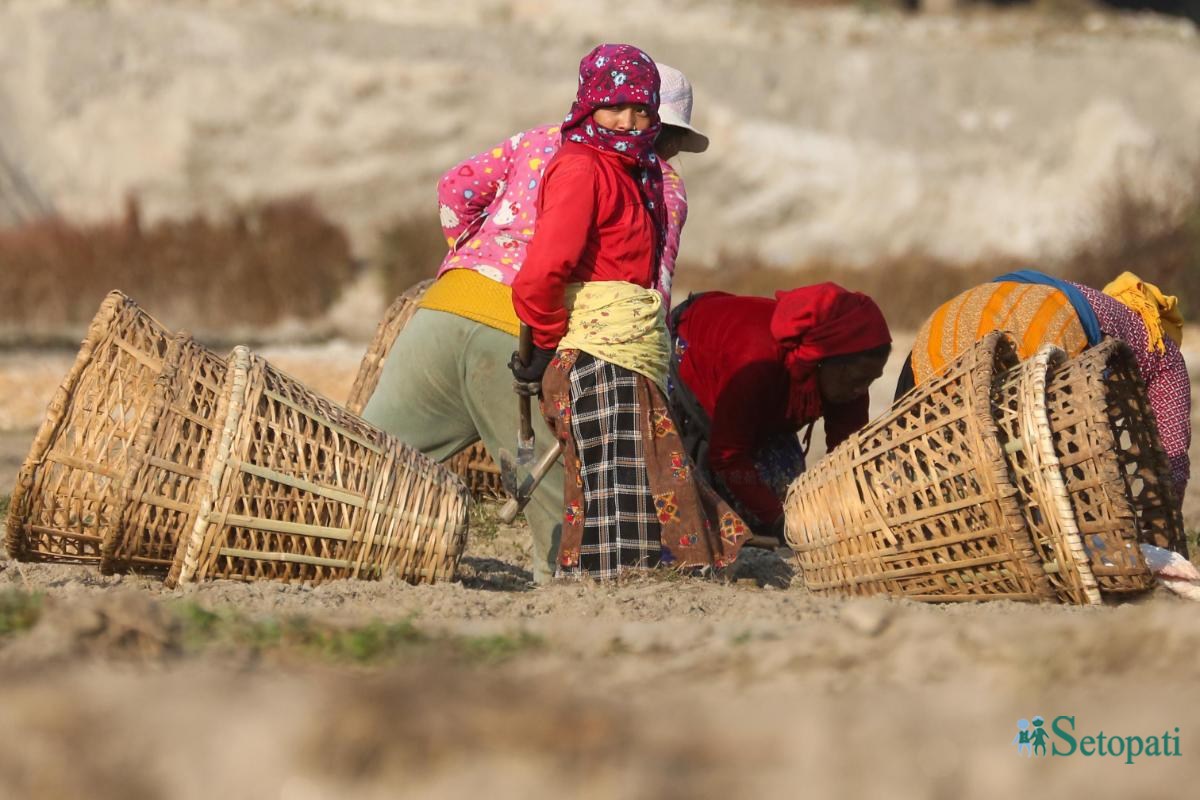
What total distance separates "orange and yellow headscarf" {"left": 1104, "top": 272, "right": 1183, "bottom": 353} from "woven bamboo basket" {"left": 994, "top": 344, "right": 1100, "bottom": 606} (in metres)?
1.16

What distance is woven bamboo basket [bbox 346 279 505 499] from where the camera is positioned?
559 centimetres

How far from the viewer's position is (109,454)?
162 inches

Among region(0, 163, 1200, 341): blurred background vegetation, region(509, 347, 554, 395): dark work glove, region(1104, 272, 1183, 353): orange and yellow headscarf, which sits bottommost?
region(509, 347, 554, 395): dark work glove

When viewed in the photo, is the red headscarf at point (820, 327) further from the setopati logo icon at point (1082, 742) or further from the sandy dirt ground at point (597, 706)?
the setopati logo icon at point (1082, 742)

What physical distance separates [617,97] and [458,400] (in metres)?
1.13

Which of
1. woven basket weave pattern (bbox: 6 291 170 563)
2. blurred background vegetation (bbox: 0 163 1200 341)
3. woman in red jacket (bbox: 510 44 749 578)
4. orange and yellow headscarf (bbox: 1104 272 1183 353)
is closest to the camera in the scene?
woven basket weave pattern (bbox: 6 291 170 563)

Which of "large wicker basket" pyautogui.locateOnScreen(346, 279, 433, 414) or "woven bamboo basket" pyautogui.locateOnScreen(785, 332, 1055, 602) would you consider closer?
"woven bamboo basket" pyautogui.locateOnScreen(785, 332, 1055, 602)

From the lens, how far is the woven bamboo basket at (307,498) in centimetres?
384

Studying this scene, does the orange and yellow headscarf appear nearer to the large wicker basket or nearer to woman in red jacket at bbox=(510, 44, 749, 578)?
woman in red jacket at bbox=(510, 44, 749, 578)

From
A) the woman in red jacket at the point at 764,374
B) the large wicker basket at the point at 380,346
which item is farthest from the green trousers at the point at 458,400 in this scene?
the large wicker basket at the point at 380,346

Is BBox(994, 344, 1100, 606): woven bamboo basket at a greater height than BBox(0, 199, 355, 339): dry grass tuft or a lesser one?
lesser

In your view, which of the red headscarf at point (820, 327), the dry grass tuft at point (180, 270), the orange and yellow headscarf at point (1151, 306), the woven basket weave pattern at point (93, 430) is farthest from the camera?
the dry grass tuft at point (180, 270)

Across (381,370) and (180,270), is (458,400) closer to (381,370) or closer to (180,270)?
(381,370)

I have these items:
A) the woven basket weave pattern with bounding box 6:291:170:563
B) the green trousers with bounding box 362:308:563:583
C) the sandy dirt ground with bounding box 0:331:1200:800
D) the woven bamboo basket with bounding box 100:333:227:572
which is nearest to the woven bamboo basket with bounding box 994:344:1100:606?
the sandy dirt ground with bounding box 0:331:1200:800
